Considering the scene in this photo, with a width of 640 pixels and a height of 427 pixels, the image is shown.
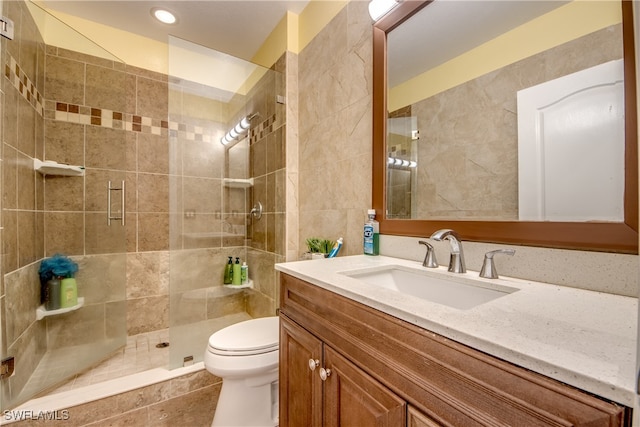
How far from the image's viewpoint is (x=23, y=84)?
4.86 feet

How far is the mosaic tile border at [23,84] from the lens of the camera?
1.33m

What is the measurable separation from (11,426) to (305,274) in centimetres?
152

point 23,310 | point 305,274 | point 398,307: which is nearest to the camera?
point 398,307

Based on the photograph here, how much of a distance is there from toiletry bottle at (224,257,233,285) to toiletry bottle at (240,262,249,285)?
8 cm

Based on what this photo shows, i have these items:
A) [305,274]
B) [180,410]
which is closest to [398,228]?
[305,274]

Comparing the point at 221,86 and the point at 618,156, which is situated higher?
the point at 221,86

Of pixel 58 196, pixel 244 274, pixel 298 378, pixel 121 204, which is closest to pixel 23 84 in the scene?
pixel 58 196

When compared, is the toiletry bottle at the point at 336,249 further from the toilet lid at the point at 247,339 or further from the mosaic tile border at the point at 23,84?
the mosaic tile border at the point at 23,84

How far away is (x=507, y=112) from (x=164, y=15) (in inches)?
91.0

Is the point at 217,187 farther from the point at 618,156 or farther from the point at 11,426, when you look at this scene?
the point at 618,156

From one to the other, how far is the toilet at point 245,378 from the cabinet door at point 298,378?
0.31 metres

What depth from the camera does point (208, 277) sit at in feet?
6.40

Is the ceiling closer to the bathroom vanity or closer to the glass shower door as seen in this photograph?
the glass shower door

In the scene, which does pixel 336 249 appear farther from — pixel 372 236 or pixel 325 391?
pixel 325 391
